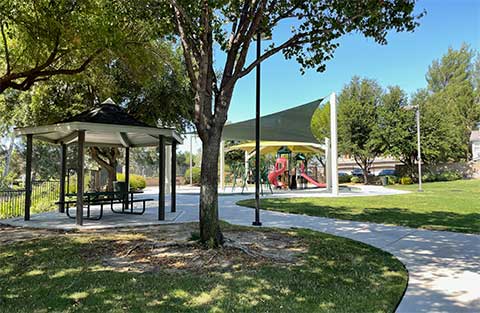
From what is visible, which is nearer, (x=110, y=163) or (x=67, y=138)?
(x=67, y=138)

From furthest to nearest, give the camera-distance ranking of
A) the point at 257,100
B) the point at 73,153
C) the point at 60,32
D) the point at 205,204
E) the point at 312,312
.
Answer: the point at 73,153
the point at 257,100
the point at 60,32
the point at 205,204
the point at 312,312

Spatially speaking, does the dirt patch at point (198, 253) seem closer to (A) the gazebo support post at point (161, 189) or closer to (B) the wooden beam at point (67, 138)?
(A) the gazebo support post at point (161, 189)

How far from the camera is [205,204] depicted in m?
5.60

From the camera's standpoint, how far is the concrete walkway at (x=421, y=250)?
3.62 meters

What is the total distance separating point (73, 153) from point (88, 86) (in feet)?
36.7

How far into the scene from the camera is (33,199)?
13.4m

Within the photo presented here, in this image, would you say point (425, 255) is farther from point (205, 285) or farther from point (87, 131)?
point (87, 131)

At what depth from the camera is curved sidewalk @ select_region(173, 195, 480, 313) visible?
11.8ft

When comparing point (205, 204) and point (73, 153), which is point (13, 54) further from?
point (73, 153)

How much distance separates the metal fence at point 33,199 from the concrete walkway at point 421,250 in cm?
210

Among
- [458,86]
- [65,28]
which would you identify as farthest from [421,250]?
[458,86]

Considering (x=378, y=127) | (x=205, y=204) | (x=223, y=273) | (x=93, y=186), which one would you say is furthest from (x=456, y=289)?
(x=378, y=127)

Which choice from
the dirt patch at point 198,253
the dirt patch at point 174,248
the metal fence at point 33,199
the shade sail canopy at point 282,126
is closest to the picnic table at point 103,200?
the dirt patch at point 174,248

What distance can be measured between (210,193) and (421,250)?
3560 millimetres
